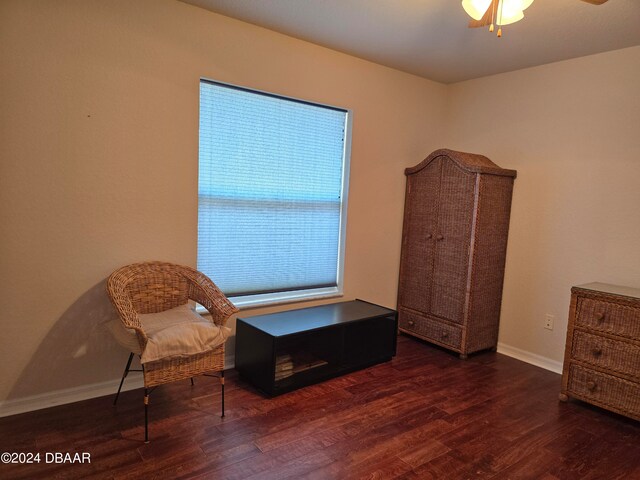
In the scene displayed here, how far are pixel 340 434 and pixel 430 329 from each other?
1.61 m

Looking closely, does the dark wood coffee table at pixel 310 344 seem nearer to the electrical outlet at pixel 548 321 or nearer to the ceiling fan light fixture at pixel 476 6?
the electrical outlet at pixel 548 321

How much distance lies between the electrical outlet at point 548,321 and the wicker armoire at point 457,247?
1.22 ft

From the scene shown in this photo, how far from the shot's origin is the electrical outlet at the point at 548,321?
10.6ft

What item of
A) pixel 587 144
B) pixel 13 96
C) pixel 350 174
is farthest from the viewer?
pixel 350 174

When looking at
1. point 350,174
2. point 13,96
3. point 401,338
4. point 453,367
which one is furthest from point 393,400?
point 13,96

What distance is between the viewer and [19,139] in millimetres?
2125

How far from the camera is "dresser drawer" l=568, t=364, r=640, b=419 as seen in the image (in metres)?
2.41

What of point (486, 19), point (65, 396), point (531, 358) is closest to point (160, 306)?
point (65, 396)

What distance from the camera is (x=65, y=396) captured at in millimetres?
2361

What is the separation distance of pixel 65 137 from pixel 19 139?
203mm

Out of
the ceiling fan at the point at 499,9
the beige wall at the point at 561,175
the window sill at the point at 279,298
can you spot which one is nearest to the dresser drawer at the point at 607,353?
the beige wall at the point at 561,175

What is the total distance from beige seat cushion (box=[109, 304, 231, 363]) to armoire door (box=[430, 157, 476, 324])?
74.7 inches

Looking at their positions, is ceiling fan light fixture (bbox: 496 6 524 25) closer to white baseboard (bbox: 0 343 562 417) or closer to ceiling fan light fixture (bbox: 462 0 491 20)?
ceiling fan light fixture (bbox: 462 0 491 20)

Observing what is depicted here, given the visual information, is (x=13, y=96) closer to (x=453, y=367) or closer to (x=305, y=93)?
(x=305, y=93)
